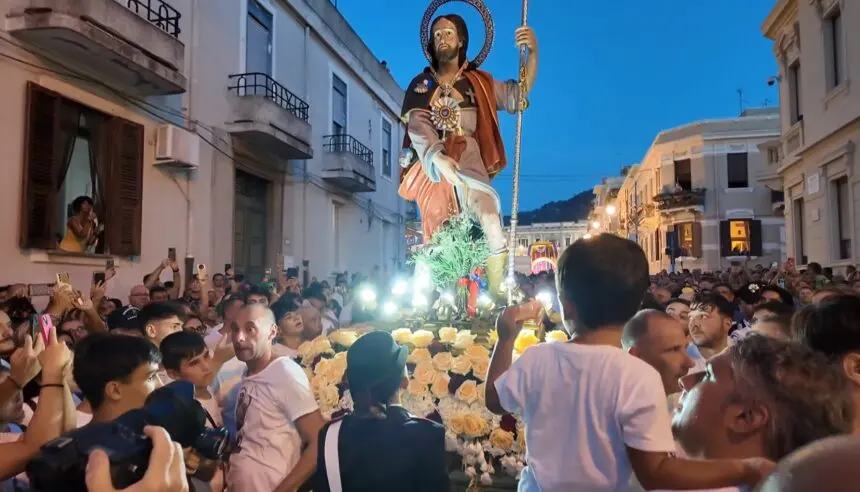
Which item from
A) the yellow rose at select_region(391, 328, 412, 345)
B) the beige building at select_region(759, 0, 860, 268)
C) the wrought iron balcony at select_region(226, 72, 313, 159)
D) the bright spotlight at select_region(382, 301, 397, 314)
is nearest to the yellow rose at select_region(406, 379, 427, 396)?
the yellow rose at select_region(391, 328, 412, 345)

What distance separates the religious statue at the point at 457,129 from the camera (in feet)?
20.6

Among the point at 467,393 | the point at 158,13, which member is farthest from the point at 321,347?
the point at 158,13

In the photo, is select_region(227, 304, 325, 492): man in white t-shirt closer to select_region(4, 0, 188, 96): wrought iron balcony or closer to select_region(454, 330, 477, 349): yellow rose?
select_region(454, 330, 477, 349): yellow rose

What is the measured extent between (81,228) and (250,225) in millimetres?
5122

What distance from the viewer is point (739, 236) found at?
28.7 meters

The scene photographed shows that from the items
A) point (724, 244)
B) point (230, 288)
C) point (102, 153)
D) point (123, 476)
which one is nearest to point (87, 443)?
point (123, 476)

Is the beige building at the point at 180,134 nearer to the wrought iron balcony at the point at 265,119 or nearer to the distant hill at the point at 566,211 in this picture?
the wrought iron balcony at the point at 265,119

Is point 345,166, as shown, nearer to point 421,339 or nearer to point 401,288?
point 401,288

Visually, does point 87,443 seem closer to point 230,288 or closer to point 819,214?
point 230,288

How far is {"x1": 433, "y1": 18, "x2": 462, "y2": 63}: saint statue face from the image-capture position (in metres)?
6.34

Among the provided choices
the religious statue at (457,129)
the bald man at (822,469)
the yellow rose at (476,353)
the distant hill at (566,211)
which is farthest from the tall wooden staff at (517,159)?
the distant hill at (566,211)

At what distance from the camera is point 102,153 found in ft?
29.6

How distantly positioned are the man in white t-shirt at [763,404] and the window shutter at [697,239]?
1160 inches

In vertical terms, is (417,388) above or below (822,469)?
below
